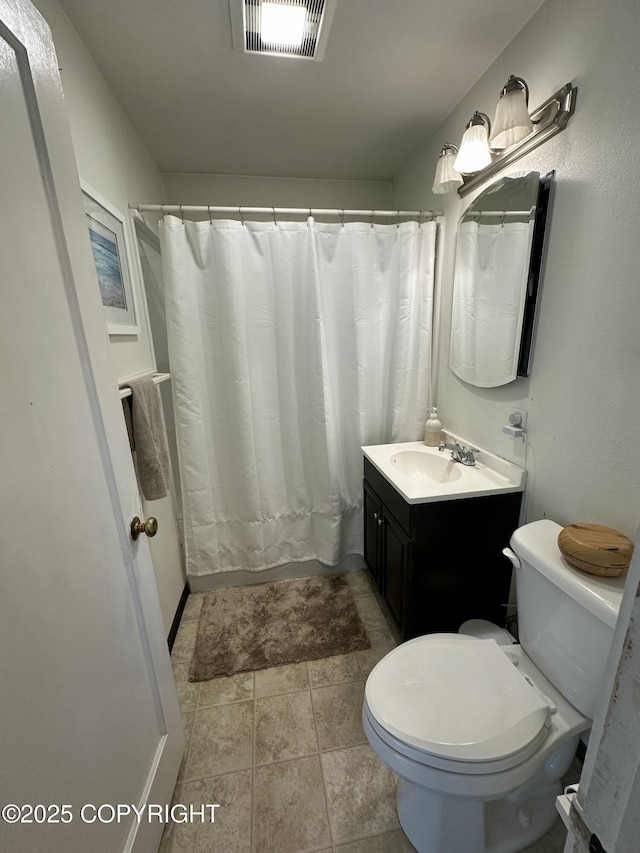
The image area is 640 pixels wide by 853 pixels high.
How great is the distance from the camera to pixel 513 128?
1.06 m

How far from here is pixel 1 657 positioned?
472 mm

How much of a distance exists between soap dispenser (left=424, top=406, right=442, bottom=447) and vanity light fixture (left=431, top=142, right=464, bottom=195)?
3.31 feet

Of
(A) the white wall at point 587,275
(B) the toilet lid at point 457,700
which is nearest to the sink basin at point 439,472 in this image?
(A) the white wall at point 587,275

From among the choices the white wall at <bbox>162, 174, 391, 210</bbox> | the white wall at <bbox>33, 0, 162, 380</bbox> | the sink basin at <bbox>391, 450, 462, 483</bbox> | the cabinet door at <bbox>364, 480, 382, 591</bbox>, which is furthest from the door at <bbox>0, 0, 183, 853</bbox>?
the white wall at <bbox>162, 174, 391, 210</bbox>

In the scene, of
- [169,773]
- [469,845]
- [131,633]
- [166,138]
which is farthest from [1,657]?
[166,138]

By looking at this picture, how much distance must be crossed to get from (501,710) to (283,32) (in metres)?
2.10

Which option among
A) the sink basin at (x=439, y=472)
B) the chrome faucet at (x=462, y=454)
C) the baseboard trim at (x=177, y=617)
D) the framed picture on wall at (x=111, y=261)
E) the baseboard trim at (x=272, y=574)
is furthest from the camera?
the baseboard trim at (x=272, y=574)

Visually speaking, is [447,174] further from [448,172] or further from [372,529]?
[372,529]

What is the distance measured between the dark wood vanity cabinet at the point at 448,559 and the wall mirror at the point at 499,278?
544 mm

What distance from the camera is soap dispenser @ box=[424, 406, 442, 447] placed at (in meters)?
1.75

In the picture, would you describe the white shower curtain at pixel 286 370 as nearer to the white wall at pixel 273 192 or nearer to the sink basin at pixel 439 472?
the sink basin at pixel 439 472

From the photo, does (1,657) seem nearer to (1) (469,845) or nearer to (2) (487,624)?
(1) (469,845)

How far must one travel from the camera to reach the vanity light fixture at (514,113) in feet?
3.41

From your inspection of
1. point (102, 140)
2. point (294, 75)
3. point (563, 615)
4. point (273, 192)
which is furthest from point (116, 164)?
point (563, 615)
